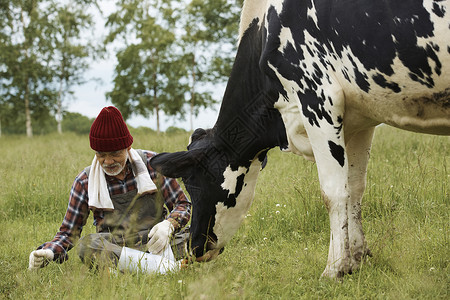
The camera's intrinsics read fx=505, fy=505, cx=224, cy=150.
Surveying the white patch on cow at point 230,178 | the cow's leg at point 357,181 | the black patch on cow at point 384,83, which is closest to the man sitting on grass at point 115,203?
the white patch on cow at point 230,178

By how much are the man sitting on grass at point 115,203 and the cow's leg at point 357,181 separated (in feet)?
4.38

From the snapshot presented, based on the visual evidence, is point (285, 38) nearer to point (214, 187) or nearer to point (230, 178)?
point (230, 178)

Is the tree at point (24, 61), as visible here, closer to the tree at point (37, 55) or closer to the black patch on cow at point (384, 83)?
the tree at point (37, 55)

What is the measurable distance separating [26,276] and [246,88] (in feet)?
7.32

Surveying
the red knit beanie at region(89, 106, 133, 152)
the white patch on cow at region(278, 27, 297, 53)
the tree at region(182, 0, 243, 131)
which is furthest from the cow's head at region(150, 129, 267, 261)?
the tree at region(182, 0, 243, 131)

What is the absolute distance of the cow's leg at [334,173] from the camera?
3221 millimetres

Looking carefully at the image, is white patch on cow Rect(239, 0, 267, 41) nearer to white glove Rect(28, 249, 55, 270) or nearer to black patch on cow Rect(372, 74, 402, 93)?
black patch on cow Rect(372, 74, 402, 93)

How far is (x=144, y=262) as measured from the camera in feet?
12.7

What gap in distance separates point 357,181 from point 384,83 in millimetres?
1197

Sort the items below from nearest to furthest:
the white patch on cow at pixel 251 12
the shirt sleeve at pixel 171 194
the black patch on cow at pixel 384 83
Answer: the black patch on cow at pixel 384 83 → the white patch on cow at pixel 251 12 → the shirt sleeve at pixel 171 194

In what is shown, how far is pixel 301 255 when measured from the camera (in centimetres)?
412

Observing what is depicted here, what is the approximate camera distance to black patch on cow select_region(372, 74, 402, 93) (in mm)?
2904

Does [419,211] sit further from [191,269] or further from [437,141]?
[437,141]

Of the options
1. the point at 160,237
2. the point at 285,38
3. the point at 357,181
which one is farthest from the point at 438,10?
the point at 160,237
